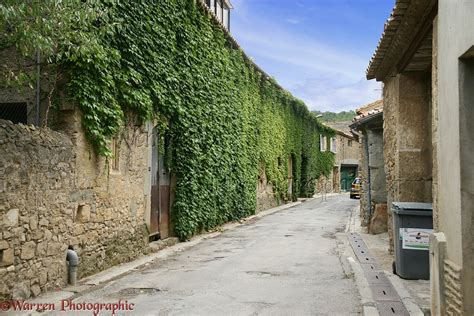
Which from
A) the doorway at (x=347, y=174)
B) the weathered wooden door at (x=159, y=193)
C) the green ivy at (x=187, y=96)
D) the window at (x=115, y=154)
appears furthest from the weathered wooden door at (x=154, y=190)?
the doorway at (x=347, y=174)

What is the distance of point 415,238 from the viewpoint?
7.53 m

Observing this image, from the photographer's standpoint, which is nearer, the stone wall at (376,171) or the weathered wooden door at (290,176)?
the stone wall at (376,171)

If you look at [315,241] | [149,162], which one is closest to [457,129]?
[149,162]

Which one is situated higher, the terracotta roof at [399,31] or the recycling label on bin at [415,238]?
the terracotta roof at [399,31]

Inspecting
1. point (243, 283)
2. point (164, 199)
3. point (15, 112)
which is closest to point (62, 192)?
point (15, 112)

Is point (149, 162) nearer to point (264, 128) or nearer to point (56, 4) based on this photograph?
point (56, 4)

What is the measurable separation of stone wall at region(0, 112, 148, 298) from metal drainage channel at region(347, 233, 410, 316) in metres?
4.36

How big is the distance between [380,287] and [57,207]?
185 inches

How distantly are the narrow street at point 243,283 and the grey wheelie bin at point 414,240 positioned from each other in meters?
0.91

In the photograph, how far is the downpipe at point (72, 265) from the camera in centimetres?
731

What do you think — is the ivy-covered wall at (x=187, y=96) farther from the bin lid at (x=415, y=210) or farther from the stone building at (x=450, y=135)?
the bin lid at (x=415, y=210)

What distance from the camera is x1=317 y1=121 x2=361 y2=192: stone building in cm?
4059

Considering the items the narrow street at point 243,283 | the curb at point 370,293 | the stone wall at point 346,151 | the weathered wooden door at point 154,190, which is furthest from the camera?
the stone wall at point 346,151

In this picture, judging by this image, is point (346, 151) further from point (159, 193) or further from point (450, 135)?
point (450, 135)
